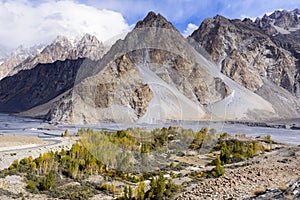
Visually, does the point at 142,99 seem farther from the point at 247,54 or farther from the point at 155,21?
the point at 247,54

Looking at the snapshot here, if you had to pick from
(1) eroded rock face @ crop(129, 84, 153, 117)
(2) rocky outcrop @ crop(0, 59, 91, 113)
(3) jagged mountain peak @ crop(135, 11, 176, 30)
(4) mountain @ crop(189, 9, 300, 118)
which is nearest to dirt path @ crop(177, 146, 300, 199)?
(1) eroded rock face @ crop(129, 84, 153, 117)

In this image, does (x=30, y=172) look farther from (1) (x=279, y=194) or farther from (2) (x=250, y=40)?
(2) (x=250, y=40)

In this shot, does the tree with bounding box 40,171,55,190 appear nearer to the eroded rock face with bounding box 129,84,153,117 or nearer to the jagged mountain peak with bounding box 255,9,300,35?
the eroded rock face with bounding box 129,84,153,117

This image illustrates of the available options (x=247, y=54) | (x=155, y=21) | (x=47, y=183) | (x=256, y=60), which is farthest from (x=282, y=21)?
(x=47, y=183)

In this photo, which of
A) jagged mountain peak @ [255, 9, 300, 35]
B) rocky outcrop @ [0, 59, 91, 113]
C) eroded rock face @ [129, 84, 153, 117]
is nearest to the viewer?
eroded rock face @ [129, 84, 153, 117]

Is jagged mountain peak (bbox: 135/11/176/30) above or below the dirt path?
above

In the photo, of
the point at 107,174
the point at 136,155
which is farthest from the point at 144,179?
the point at 136,155

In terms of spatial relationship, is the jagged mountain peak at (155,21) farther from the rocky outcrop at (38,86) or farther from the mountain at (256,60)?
the rocky outcrop at (38,86)
